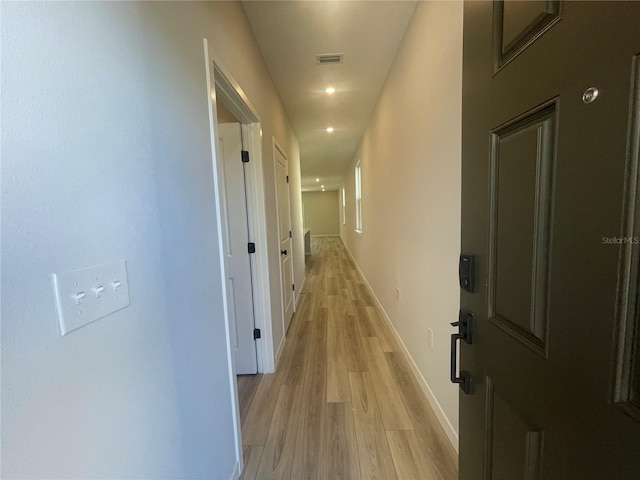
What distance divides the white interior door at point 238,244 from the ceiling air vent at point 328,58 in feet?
3.41

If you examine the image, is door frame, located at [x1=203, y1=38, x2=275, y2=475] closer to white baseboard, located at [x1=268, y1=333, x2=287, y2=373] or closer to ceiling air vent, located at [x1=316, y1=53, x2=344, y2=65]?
white baseboard, located at [x1=268, y1=333, x2=287, y2=373]

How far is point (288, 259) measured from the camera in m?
3.45

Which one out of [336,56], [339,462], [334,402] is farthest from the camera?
[336,56]

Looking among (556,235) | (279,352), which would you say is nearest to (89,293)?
(556,235)

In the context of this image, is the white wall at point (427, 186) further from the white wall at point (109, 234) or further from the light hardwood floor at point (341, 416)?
the white wall at point (109, 234)

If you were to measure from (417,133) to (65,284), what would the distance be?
2.03m

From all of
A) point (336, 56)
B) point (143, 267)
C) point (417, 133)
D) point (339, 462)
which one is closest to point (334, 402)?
point (339, 462)

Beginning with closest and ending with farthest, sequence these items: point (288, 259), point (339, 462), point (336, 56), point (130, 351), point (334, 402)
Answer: point (130, 351) → point (339, 462) → point (334, 402) → point (336, 56) → point (288, 259)

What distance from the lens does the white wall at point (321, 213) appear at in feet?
47.7

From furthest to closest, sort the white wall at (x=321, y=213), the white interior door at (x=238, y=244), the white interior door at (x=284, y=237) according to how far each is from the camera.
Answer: the white wall at (x=321, y=213) → the white interior door at (x=284, y=237) → the white interior door at (x=238, y=244)

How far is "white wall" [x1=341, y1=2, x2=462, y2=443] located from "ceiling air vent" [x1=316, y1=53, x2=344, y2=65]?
51 cm

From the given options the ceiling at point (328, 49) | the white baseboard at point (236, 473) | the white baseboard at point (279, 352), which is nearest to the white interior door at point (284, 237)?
the white baseboard at point (279, 352)

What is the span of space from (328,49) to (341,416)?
2848 millimetres

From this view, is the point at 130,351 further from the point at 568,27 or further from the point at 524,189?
the point at 568,27
